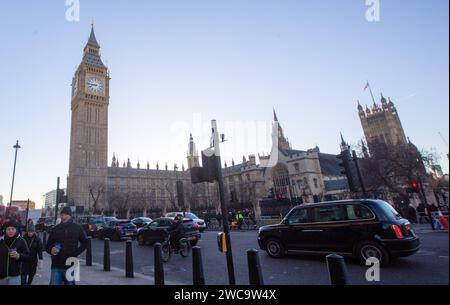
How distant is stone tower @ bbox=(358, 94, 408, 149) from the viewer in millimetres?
92438

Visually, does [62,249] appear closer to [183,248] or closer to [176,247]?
[176,247]

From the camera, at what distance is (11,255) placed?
5.09 meters

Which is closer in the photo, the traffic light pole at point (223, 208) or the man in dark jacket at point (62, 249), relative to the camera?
the traffic light pole at point (223, 208)

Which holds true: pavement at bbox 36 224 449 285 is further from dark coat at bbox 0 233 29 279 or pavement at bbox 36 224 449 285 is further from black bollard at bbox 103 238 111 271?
dark coat at bbox 0 233 29 279

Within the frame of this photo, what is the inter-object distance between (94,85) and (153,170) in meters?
40.4

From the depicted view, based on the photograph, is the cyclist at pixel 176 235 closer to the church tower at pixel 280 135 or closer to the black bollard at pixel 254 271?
the black bollard at pixel 254 271

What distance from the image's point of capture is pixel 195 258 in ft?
19.6

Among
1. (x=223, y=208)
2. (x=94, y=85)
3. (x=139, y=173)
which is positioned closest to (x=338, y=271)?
(x=223, y=208)

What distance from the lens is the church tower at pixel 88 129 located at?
80.4m

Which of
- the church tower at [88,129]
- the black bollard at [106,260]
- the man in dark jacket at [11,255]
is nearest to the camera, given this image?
the man in dark jacket at [11,255]

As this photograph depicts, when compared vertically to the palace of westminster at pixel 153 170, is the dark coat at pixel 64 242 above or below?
below

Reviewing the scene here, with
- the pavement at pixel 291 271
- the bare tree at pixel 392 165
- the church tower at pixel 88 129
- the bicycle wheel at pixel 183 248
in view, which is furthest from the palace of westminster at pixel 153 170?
the pavement at pixel 291 271

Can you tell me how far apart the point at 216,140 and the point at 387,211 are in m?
5.32
